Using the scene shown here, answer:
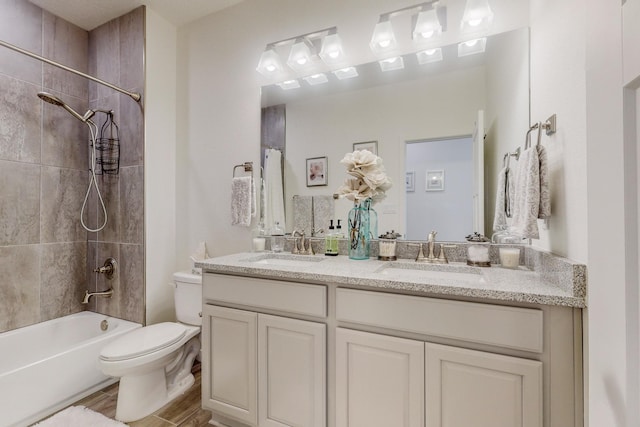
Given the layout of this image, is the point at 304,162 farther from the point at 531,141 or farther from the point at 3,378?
the point at 3,378

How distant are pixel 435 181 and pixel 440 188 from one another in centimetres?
5

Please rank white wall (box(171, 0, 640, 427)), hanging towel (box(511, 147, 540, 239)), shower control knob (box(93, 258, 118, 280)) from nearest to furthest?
white wall (box(171, 0, 640, 427)) → hanging towel (box(511, 147, 540, 239)) → shower control knob (box(93, 258, 118, 280))

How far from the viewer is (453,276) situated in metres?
1.37

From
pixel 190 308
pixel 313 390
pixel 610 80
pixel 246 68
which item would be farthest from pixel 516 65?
pixel 190 308

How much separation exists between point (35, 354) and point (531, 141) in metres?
3.44

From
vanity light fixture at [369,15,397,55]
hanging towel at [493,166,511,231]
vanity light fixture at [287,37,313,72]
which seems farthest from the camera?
vanity light fixture at [287,37,313,72]

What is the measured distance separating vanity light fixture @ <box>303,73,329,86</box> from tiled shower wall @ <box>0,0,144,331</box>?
4.40 feet

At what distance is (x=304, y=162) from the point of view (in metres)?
1.95

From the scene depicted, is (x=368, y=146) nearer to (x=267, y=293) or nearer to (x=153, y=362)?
(x=267, y=293)

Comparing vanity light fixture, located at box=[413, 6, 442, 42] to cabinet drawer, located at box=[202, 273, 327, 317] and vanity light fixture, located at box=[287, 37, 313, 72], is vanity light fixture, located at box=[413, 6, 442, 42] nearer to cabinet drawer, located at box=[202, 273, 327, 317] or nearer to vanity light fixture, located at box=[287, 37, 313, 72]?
vanity light fixture, located at box=[287, 37, 313, 72]

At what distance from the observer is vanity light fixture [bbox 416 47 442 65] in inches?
62.9

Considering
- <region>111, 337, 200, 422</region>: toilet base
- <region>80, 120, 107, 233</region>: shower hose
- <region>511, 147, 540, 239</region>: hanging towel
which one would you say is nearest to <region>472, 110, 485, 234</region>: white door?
<region>511, 147, 540, 239</region>: hanging towel

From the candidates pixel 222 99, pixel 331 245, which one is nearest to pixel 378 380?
pixel 331 245

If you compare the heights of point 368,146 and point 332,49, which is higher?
point 332,49
